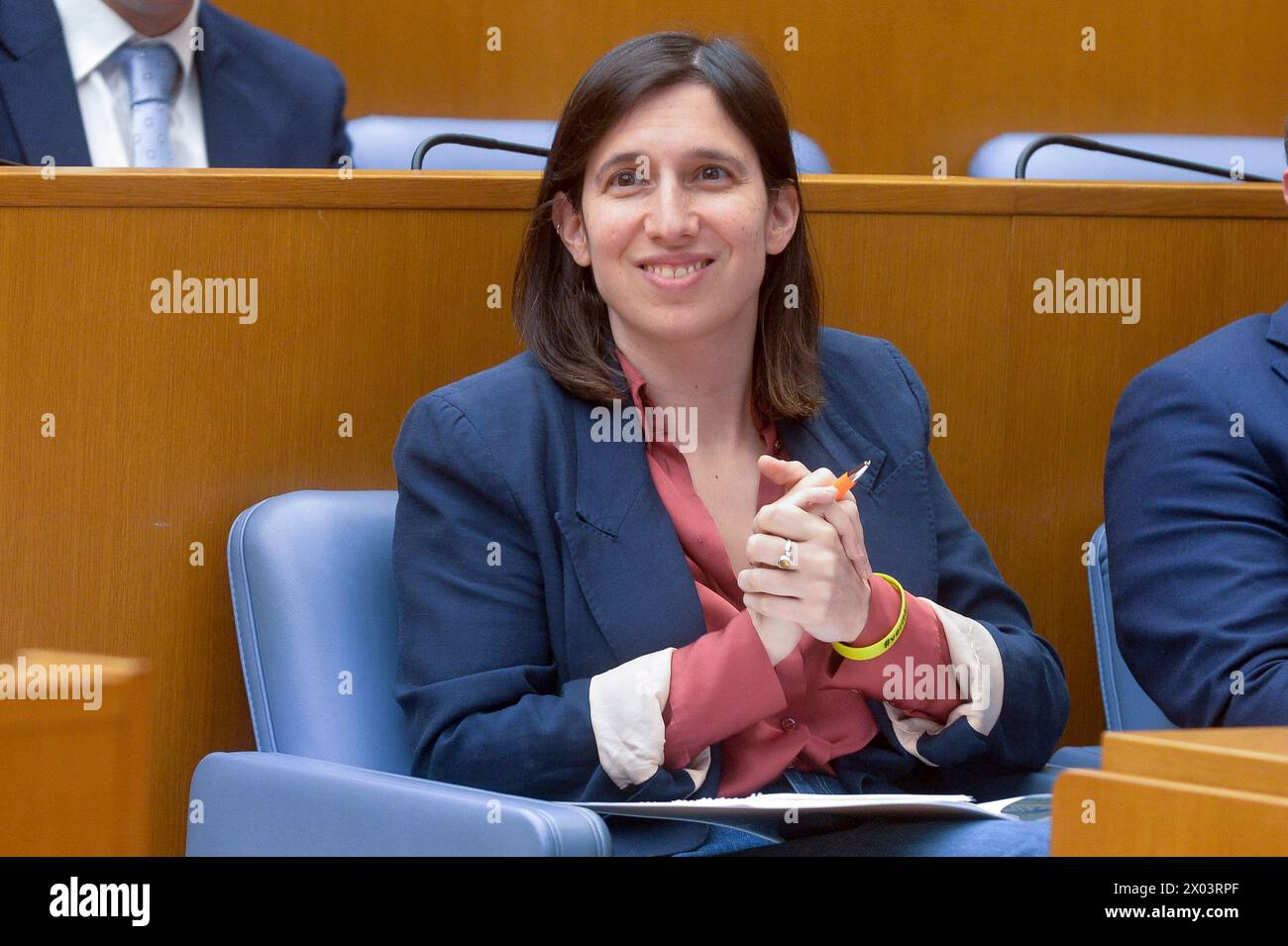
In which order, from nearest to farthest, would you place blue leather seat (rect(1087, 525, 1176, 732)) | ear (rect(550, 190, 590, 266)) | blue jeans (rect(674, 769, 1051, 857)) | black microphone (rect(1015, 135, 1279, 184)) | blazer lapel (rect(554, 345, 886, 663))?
blue jeans (rect(674, 769, 1051, 857)) < blazer lapel (rect(554, 345, 886, 663)) < ear (rect(550, 190, 590, 266)) < blue leather seat (rect(1087, 525, 1176, 732)) < black microphone (rect(1015, 135, 1279, 184))

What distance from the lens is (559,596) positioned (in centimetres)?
155

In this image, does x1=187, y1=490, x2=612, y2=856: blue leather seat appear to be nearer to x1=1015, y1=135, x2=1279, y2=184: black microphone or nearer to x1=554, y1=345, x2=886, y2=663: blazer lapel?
x1=554, y1=345, x2=886, y2=663: blazer lapel

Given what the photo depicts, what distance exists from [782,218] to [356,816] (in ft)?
2.41

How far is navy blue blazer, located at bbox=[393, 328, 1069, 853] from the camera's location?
1.47 metres

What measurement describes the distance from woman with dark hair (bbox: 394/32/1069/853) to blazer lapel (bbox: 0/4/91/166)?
0.86 meters

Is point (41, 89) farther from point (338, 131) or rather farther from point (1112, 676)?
point (1112, 676)

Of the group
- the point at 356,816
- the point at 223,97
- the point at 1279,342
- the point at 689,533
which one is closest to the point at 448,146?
the point at 223,97

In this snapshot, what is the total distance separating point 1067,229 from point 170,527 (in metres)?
1.06

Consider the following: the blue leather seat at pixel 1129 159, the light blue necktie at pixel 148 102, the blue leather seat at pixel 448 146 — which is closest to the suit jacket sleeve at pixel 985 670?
the blue leather seat at pixel 448 146

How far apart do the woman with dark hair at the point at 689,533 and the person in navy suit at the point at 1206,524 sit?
11 cm

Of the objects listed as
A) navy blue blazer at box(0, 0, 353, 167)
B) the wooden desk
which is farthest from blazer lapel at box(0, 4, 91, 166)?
the wooden desk

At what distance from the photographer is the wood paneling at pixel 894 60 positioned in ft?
10.1
